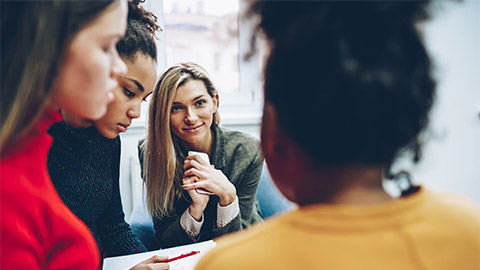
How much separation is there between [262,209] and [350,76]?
1.26m

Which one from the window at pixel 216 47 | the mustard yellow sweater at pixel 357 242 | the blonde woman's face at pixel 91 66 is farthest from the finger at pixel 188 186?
the window at pixel 216 47

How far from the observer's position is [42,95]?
1.71 feet

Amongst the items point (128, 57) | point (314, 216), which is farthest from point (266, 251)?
point (128, 57)

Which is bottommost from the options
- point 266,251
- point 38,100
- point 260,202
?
point 260,202

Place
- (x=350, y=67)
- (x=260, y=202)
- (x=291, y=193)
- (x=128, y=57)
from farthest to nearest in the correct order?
(x=260, y=202)
(x=128, y=57)
(x=291, y=193)
(x=350, y=67)

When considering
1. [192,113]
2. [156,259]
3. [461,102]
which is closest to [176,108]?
[192,113]

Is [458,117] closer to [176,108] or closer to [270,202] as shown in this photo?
[270,202]

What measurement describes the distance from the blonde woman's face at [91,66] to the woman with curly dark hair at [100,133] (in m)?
0.34

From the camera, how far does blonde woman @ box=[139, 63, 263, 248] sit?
3.60 feet

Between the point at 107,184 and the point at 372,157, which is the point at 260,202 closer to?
the point at 107,184

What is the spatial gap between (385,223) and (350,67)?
0.57 ft

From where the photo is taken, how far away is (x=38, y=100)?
0.52m

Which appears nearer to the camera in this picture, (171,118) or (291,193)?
(291,193)

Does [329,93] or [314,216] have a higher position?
[329,93]
